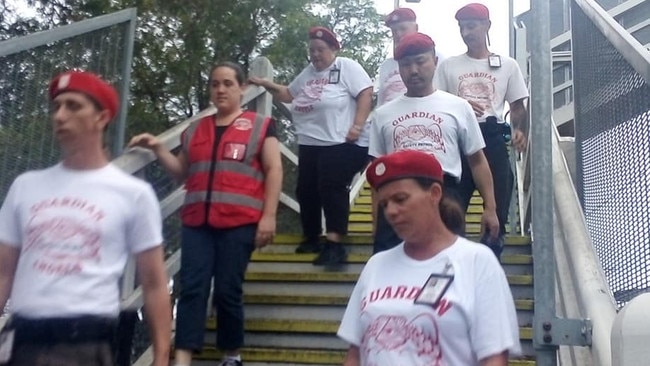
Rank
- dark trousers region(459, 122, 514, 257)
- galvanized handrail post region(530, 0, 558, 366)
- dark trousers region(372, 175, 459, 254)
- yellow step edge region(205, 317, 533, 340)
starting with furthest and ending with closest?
dark trousers region(459, 122, 514, 257) → yellow step edge region(205, 317, 533, 340) → dark trousers region(372, 175, 459, 254) → galvanized handrail post region(530, 0, 558, 366)

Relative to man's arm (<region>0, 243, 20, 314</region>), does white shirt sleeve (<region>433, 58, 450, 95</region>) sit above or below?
above

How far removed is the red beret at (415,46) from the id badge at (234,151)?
0.88m

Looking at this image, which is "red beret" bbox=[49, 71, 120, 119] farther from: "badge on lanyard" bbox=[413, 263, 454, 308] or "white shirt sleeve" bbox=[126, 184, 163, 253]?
"badge on lanyard" bbox=[413, 263, 454, 308]

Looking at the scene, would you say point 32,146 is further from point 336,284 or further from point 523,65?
point 523,65

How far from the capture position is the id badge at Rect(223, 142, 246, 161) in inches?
213

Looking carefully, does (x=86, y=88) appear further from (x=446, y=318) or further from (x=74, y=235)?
(x=446, y=318)

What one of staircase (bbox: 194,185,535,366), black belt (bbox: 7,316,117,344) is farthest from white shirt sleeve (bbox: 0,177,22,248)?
staircase (bbox: 194,185,535,366)

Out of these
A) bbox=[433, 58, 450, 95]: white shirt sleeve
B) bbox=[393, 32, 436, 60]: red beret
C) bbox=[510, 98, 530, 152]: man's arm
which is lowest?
bbox=[510, 98, 530, 152]: man's arm

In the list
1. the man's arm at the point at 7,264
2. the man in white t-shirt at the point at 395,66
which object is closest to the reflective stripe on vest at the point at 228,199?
the man in white t-shirt at the point at 395,66

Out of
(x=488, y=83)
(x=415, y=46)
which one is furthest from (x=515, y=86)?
(x=415, y=46)

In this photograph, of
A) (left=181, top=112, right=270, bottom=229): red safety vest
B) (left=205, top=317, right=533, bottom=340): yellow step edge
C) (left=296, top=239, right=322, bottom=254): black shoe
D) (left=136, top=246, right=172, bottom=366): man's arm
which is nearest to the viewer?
(left=136, top=246, right=172, bottom=366): man's arm

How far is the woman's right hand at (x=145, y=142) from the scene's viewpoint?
525cm

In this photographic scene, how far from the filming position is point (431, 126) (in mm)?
5289

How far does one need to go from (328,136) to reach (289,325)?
1.35 m
